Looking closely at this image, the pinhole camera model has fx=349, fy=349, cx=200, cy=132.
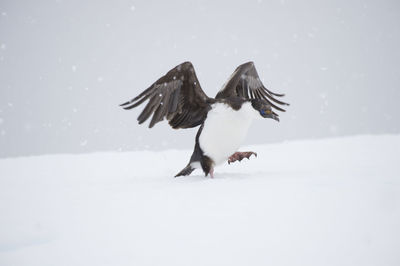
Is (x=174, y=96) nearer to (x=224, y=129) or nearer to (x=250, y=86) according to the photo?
(x=224, y=129)

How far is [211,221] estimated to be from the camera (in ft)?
7.23

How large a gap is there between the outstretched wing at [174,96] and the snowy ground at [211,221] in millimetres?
751

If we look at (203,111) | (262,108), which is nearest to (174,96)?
(203,111)

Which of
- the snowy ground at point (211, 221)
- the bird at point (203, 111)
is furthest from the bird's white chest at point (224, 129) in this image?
the snowy ground at point (211, 221)

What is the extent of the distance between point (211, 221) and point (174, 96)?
73.7 inches

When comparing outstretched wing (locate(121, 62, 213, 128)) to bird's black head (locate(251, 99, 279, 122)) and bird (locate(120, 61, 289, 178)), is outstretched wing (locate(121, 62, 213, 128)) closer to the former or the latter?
bird (locate(120, 61, 289, 178))

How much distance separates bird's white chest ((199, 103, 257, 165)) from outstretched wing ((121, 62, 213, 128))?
186 millimetres

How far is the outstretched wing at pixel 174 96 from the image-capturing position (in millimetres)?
3660

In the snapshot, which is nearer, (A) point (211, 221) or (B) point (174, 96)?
(A) point (211, 221)

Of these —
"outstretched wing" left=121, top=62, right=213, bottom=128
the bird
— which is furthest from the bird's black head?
"outstretched wing" left=121, top=62, right=213, bottom=128

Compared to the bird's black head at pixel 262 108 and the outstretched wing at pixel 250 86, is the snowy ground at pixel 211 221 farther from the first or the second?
the outstretched wing at pixel 250 86

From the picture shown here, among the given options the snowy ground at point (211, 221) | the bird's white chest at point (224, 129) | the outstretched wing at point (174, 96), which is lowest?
the snowy ground at point (211, 221)

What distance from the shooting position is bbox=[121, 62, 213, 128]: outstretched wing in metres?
3.66
